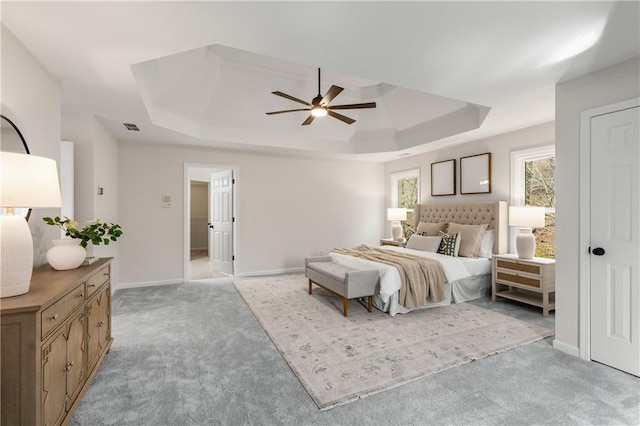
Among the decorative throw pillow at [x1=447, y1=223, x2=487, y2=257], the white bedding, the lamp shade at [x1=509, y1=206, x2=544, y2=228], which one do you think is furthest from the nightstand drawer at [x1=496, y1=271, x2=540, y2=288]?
the lamp shade at [x1=509, y1=206, x2=544, y2=228]

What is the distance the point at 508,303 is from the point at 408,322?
1.69m

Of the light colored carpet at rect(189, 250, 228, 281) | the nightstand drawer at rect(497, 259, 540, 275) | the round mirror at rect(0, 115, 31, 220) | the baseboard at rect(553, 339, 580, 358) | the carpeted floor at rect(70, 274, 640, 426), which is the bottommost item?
the carpeted floor at rect(70, 274, 640, 426)

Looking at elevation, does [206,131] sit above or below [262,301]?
above

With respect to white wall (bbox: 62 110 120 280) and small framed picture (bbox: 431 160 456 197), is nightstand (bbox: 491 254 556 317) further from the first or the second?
white wall (bbox: 62 110 120 280)

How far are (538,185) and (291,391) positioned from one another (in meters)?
4.25

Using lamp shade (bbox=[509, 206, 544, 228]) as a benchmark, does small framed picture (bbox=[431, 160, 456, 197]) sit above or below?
above

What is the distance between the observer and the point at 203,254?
8.55 m

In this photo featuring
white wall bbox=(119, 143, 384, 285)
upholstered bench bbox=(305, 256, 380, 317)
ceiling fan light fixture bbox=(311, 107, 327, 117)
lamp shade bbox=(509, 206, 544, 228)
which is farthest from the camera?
white wall bbox=(119, 143, 384, 285)

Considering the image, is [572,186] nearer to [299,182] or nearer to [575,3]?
[575,3]

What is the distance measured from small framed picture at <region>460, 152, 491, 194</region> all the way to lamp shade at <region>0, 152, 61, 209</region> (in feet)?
16.9

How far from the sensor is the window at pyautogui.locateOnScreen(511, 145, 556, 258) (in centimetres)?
404

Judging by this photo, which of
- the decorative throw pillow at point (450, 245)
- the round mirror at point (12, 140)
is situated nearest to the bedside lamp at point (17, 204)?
the round mirror at point (12, 140)

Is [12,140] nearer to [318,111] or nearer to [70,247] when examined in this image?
[70,247]

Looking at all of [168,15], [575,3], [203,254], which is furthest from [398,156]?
[203,254]
